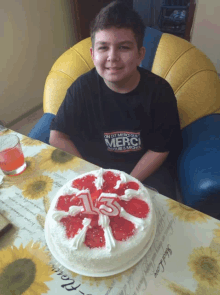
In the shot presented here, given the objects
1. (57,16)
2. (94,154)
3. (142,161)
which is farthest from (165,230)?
(57,16)

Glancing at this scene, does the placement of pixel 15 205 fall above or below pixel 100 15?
below

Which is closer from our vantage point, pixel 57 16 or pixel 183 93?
pixel 183 93

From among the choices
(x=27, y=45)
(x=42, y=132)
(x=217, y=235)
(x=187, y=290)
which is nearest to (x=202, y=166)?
(x=217, y=235)

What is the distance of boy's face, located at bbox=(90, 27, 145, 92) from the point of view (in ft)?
2.54

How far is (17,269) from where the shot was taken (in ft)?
1.81

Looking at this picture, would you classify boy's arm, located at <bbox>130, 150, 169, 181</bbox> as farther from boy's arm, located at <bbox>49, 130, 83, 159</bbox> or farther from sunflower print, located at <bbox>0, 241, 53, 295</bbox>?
sunflower print, located at <bbox>0, 241, 53, 295</bbox>

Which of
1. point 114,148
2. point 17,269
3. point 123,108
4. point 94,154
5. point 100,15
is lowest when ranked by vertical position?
point 94,154

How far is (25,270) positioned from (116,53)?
728 millimetres

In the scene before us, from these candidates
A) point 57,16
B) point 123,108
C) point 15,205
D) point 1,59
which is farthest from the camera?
point 57,16

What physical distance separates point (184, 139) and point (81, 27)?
1975 millimetres

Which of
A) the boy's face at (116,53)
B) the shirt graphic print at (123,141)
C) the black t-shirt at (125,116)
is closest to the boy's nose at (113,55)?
the boy's face at (116,53)

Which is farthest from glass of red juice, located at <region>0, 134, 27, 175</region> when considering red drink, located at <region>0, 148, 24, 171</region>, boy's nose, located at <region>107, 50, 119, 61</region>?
boy's nose, located at <region>107, 50, 119, 61</region>

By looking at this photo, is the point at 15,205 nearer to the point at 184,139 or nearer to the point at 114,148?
the point at 114,148

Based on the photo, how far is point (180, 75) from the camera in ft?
3.97
